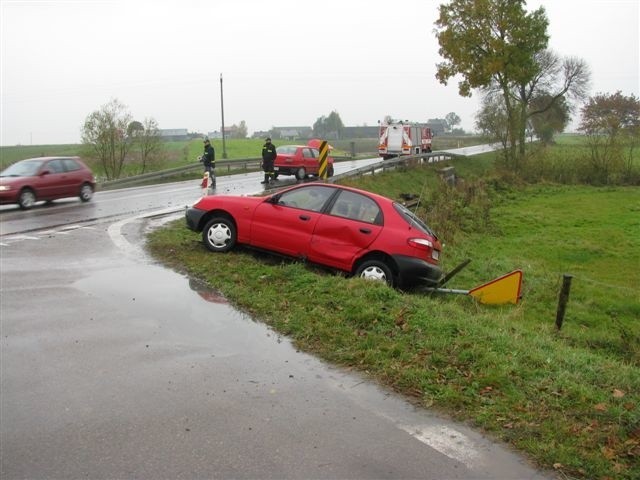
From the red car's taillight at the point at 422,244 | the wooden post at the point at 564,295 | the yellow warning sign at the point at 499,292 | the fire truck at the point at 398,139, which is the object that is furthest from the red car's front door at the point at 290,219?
the fire truck at the point at 398,139

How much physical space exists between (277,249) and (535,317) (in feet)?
15.5

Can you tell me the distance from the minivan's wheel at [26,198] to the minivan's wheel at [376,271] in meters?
11.9

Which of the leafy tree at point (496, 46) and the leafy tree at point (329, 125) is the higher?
the leafy tree at point (496, 46)

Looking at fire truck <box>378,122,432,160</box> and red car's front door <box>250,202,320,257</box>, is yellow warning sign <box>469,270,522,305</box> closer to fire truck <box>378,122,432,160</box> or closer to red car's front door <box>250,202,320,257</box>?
red car's front door <box>250,202,320,257</box>

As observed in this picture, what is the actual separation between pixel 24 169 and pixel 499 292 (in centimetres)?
1427

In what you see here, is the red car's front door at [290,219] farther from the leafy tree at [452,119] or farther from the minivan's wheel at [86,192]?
the leafy tree at [452,119]

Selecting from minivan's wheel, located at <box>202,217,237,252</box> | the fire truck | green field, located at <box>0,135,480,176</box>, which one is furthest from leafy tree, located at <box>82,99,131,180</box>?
minivan's wheel, located at <box>202,217,237,252</box>

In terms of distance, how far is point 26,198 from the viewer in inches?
667

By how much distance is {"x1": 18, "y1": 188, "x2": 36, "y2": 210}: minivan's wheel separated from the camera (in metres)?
16.8

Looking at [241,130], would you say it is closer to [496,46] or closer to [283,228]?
[496,46]

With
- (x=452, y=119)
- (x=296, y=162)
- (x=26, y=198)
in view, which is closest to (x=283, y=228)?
(x=26, y=198)

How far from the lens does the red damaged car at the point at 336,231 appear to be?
29.5 feet

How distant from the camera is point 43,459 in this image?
3945 millimetres

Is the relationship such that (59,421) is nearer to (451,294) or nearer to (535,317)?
(451,294)
